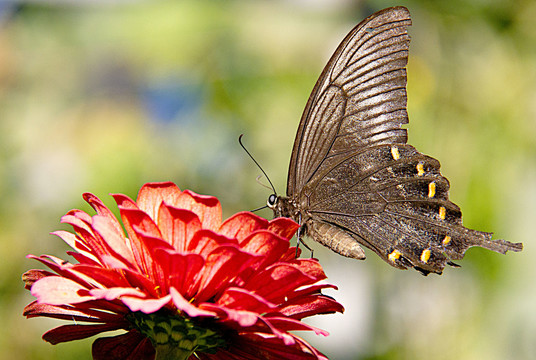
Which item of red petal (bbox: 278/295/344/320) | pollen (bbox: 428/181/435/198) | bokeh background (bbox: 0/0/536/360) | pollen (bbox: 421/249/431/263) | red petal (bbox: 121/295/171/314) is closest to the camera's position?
red petal (bbox: 121/295/171/314)

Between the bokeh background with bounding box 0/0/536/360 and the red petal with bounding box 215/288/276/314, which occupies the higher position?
the bokeh background with bounding box 0/0/536/360

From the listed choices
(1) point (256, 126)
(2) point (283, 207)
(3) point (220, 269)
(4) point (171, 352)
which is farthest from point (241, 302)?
(1) point (256, 126)

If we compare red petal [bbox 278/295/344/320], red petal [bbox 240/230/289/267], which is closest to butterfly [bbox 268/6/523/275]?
red petal [bbox 278/295/344/320]

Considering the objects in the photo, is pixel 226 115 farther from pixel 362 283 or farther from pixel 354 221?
pixel 354 221

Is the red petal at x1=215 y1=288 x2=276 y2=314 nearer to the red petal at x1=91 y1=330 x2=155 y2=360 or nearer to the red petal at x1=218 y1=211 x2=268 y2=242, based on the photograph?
the red petal at x1=218 y1=211 x2=268 y2=242

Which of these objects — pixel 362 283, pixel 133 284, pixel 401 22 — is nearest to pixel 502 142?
pixel 362 283
